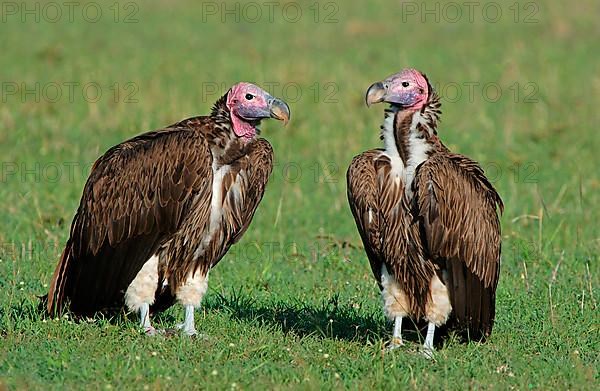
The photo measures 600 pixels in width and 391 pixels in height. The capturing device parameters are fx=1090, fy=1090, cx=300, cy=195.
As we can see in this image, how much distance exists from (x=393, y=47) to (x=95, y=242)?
13656 millimetres

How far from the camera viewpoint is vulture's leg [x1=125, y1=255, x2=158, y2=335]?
7.50 m

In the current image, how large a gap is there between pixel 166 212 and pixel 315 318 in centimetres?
148

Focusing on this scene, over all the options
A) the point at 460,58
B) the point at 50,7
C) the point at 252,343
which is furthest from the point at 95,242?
the point at 50,7

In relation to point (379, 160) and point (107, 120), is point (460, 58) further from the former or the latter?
point (379, 160)

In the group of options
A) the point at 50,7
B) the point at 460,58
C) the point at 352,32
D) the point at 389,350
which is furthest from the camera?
the point at 50,7

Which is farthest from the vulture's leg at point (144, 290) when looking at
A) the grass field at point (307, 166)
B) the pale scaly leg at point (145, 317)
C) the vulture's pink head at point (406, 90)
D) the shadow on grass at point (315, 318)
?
the vulture's pink head at point (406, 90)

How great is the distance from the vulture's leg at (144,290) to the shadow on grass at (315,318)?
743mm

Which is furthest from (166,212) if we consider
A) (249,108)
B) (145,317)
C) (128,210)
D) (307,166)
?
Answer: (307,166)

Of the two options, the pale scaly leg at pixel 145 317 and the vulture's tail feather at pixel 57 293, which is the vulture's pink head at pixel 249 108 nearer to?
the pale scaly leg at pixel 145 317

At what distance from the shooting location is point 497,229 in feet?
24.2

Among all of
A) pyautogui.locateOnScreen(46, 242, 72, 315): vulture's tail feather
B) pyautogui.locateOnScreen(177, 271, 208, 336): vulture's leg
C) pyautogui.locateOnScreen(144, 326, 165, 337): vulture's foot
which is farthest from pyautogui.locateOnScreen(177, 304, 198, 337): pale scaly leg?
pyautogui.locateOnScreen(46, 242, 72, 315): vulture's tail feather

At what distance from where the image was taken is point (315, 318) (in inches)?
315

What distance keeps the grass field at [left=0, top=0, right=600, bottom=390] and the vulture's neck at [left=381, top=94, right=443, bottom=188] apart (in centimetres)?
123

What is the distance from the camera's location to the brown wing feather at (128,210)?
724 centimetres
